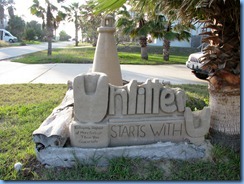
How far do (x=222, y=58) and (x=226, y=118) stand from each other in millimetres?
751

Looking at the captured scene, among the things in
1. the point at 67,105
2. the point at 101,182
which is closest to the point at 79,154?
the point at 101,182

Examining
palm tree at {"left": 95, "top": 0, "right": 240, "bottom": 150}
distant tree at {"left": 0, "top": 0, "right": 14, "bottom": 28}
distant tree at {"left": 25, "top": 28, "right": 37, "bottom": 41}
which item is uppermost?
distant tree at {"left": 0, "top": 0, "right": 14, "bottom": 28}

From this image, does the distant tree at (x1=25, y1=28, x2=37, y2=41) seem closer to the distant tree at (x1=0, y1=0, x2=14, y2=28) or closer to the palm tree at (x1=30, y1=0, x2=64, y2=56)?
the distant tree at (x1=0, y1=0, x2=14, y2=28)

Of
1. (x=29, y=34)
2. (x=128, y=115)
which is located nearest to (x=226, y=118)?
(x=128, y=115)

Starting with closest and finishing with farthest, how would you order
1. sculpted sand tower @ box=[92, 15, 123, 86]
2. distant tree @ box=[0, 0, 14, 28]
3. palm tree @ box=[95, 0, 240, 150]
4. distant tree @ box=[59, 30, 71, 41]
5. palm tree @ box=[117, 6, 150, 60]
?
palm tree @ box=[95, 0, 240, 150]
sculpted sand tower @ box=[92, 15, 123, 86]
palm tree @ box=[117, 6, 150, 60]
distant tree @ box=[0, 0, 14, 28]
distant tree @ box=[59, 30, 71, 41]

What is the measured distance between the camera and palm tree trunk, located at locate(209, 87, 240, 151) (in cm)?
297

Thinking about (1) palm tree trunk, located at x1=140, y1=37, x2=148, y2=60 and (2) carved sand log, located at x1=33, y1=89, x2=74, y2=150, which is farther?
(1) palm tree trunk, located at x1=140, y1=37, x2=148, y2=60

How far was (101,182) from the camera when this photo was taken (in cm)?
238

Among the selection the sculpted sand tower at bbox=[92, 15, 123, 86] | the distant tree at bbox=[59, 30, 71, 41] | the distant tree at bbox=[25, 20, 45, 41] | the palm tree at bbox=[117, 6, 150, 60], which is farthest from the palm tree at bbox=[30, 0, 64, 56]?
the distant tree at bbox=[59, 30, 71, 41]

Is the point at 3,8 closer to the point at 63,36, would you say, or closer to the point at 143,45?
the point at 143,45

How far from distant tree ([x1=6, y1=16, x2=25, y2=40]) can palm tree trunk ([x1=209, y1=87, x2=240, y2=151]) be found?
38119 millimetres

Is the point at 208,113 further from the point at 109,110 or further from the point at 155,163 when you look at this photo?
the point at 109,110

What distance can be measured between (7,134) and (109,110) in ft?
5.70

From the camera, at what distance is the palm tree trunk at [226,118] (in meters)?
2.97
